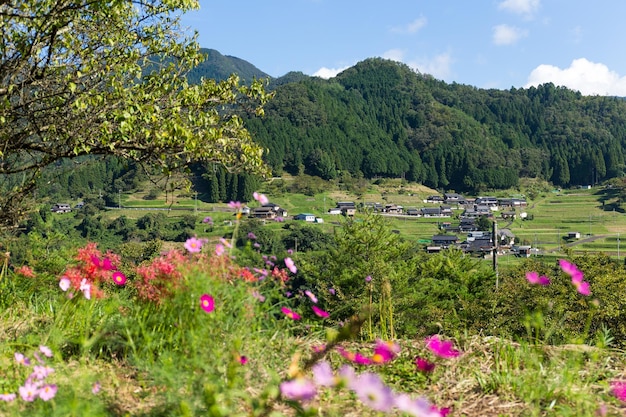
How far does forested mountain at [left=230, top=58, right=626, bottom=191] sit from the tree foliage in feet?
433

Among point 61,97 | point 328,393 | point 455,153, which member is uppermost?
point 455,153

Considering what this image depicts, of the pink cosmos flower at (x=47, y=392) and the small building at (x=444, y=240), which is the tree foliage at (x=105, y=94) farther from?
the small building at (x=444, y=240)

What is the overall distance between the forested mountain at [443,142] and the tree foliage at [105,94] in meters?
132

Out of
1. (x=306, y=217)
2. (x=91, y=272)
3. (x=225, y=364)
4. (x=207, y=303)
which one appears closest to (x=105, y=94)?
(x=91, y=272)

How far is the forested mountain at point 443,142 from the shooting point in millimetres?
151000

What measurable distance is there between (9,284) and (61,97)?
84.8 inches

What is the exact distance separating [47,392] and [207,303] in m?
0.74

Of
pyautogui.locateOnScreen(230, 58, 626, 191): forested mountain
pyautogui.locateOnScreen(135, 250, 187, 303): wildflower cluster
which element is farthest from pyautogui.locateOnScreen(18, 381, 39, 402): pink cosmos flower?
pyautogui.locateOnScreen(230, 58, 626, 191): forested mountain

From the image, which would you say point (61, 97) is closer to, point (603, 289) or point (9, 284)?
point (9, 284)

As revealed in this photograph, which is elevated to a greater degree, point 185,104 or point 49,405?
point 185,104

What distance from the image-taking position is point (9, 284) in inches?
193

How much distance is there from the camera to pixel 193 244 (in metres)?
2.80

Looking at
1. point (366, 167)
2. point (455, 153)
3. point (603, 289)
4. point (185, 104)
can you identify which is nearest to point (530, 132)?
point (455, 153)

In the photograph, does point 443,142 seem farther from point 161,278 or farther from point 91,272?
point 161,278
